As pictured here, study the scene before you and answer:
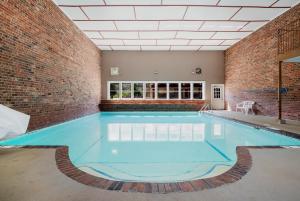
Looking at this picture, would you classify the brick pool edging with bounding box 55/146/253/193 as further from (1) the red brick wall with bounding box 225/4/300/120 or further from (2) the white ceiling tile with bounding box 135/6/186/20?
(1) the red brick wall with bounding box 225/4/300/120

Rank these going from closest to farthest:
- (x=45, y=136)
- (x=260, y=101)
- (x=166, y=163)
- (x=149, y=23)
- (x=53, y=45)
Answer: (x=166, y=163) → (x=45, y=136) → (x=53, y=45) → (x=149, y=23) → (x=260, y=101)

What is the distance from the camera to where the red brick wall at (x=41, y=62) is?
446cm

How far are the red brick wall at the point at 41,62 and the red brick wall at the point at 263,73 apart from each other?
24.4 feet

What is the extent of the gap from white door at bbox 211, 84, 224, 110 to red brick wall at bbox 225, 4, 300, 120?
3.36 feet

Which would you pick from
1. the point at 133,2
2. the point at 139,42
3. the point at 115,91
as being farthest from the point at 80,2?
the point at 115,91

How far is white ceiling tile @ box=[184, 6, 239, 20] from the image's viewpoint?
263 inches

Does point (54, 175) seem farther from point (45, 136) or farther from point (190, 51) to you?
point (190, 51)

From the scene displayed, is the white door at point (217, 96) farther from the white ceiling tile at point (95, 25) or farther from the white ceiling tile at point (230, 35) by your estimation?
the white ceiling tile at point (95, 25)

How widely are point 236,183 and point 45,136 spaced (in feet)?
15.3

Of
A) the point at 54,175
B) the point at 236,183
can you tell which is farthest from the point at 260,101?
the point at 54,175

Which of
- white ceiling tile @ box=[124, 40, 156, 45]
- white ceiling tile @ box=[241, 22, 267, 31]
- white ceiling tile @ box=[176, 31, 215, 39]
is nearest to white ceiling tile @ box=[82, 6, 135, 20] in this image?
white ceiling tile @ box=[176, 31, 215, 39]

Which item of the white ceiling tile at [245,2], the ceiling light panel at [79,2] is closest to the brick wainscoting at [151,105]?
the ceiling light panel at [79,2]

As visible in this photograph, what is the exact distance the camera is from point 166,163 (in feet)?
10.0

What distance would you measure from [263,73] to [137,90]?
7.15m
